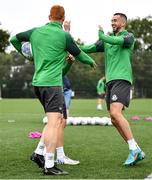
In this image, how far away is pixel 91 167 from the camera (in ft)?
23.0

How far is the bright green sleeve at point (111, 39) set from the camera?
721 cm

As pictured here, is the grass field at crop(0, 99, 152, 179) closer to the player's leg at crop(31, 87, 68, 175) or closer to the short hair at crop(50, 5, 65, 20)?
the player's leg at crop(31, 87, 68, 175)

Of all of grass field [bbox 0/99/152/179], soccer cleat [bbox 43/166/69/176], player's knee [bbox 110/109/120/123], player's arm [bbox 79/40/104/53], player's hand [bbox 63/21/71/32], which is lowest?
grass field [bbox 0/99/152/179]

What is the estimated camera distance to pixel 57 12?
669 centimetres

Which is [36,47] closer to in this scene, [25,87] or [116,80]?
[116,80]

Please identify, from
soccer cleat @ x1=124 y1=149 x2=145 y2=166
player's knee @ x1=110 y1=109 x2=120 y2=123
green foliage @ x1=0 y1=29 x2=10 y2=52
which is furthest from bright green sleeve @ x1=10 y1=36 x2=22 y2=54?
green foliage @ x1=0 y1=29 x2=10 y2=52

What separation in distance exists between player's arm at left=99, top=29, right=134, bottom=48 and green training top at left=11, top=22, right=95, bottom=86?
2.01 ft

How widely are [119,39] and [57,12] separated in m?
1.07

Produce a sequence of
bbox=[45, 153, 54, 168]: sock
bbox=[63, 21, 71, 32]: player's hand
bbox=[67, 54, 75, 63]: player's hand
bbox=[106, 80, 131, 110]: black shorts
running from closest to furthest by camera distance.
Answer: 1. bbox=[45, 153, 54, 168]: sock
2. bbox=[67, 54, 75, 63]: player's hand
3. bbox=[106, 80, 131, 110]: black shorts
4. bbox=[63, 21, 71, 32]: player's hand

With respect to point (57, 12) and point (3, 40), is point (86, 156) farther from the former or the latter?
point (3, 40)

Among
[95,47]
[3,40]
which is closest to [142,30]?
[3,40]

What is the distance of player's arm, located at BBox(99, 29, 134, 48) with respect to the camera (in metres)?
7.21

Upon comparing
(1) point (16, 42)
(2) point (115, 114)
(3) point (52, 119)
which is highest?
(1) point (16, 42)

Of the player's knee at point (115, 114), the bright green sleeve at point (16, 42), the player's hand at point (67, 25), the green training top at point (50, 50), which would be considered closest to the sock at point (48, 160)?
the green training top at point (50, 50)
